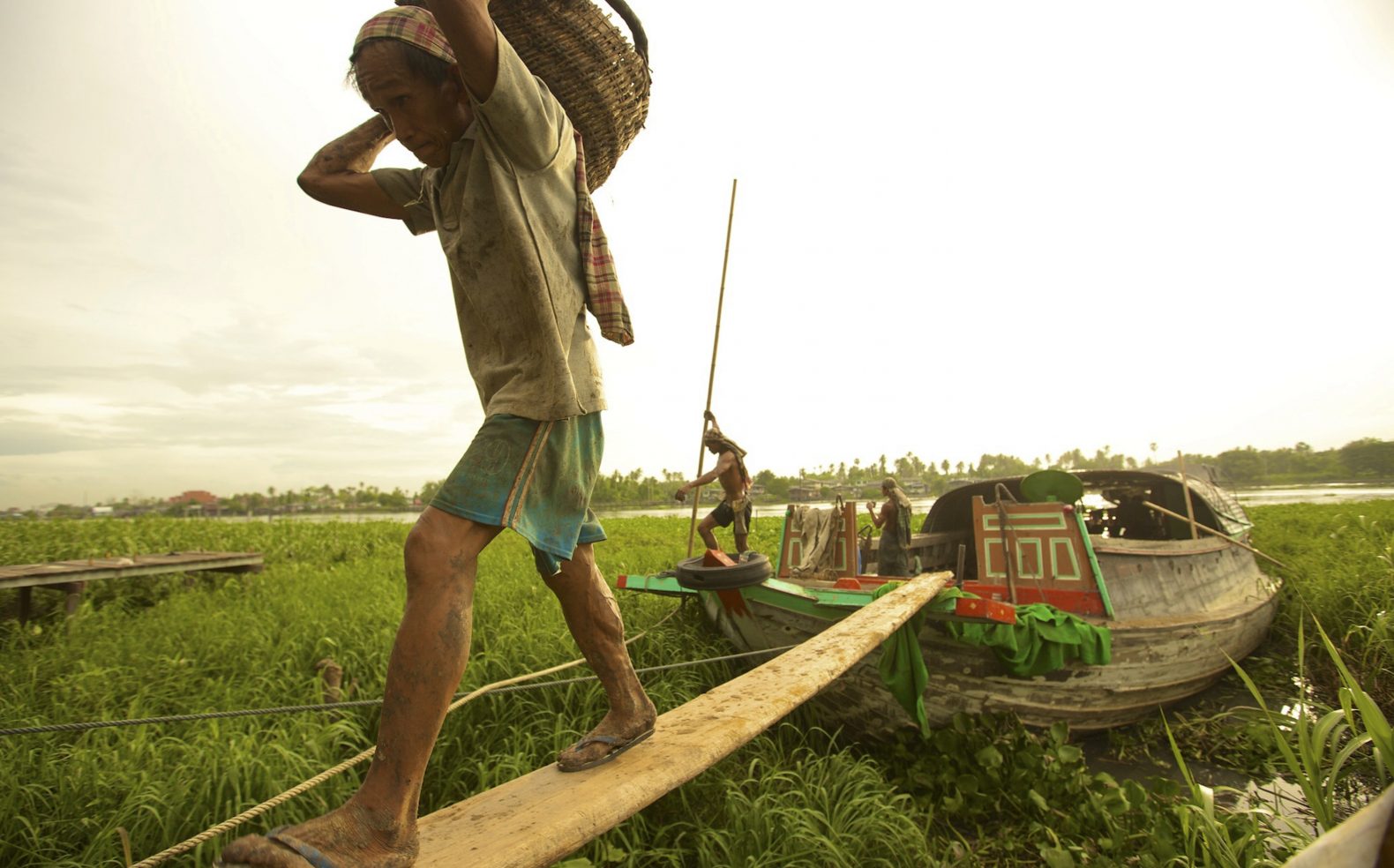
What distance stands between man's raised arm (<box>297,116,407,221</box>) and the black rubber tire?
73.7 inches

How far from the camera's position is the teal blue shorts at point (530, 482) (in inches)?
49.3

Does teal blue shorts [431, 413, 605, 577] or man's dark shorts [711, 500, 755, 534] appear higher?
teal blue shorts [431, 413, 605, 577]

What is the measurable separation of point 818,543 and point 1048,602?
6.09 ft

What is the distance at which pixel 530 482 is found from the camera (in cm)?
132

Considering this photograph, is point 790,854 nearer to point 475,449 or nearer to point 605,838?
point 605,838

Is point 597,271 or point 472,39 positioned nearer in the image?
point 472,39

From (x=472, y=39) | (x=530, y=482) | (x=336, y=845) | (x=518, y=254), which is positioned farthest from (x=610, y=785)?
(x=472, y=39)

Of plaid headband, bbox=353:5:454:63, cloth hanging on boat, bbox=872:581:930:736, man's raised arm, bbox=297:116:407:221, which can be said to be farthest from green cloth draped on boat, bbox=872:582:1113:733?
plaid headband, bbox=353:5:454:63

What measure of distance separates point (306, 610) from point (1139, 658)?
620 cm

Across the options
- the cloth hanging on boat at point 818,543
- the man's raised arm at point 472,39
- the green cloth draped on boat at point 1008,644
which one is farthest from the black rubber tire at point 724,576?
the cloth hanging on boat at point 818,543

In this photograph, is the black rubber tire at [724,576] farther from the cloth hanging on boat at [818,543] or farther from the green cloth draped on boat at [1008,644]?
the cloth hanging on boat at [818,543]

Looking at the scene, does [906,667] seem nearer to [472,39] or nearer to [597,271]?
[597,271]

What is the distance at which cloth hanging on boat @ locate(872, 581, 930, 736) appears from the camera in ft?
10.3

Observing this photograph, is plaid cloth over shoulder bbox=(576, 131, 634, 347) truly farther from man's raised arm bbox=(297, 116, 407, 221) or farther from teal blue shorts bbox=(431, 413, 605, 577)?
man's raised arm bbox=(297, 116, 407, 221)
